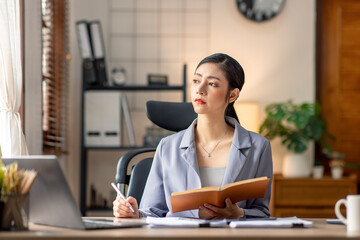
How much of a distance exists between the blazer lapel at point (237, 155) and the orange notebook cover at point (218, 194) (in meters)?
0.25

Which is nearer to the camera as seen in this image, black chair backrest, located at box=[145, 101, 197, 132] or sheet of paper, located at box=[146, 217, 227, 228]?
sheet of paper, located at box=[146, 217, 227, 228]

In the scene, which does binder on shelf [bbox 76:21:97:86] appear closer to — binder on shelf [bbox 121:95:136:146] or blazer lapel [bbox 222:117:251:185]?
binder on shelf [bbox 121:95:136:146]

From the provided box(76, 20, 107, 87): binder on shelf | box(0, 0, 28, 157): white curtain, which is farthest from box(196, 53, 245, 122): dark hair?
box(76, 20, 107, 87): binder on shelf

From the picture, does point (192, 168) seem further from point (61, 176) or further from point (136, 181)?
point (61, 176)

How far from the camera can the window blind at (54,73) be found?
360 cm

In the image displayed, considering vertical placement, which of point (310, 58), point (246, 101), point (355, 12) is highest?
point (355, 12)

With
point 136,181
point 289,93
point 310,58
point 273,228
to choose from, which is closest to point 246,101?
point 289,93

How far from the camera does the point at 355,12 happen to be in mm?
4469

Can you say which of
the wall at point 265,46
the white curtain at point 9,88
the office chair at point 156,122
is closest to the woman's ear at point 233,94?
the office chair at point 156,122

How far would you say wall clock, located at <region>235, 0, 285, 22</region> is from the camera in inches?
176

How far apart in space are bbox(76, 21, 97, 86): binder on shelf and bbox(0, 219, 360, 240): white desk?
2.86 m

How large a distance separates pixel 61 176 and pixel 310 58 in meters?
3.58

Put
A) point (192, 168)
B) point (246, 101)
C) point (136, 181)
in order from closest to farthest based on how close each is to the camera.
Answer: point (192, 168) < point (136, 181) < point (246, 101)

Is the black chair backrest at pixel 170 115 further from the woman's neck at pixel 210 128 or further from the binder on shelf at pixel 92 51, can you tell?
the binder on shelf at pixel 92 51
